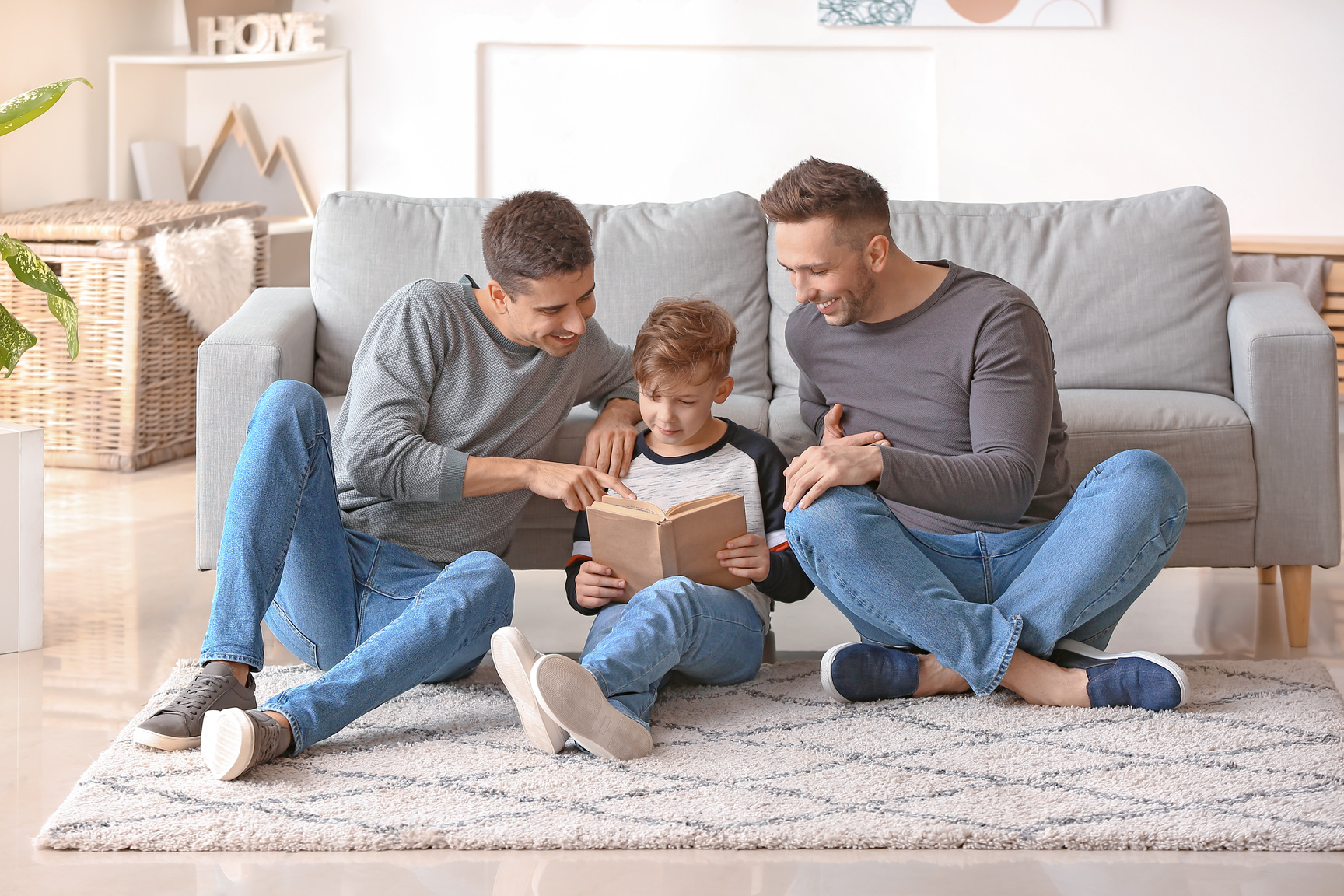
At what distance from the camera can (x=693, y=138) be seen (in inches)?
172

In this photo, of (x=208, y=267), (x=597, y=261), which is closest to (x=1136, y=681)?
(x=597, y=261)

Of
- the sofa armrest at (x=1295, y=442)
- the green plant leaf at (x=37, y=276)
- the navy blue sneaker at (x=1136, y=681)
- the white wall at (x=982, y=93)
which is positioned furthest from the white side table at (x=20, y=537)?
the white wall at (x=982, y=93)

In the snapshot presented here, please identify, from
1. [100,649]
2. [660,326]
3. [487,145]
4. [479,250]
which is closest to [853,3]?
[487,145]

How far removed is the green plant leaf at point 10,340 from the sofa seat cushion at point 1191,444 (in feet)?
5.59

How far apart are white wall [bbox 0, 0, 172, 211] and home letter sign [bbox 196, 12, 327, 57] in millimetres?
240

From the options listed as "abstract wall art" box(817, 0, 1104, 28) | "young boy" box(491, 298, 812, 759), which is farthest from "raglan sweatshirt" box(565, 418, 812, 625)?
"abstract wall art" box(817, 0, 1104, 28)

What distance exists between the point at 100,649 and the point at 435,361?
2.65 ft

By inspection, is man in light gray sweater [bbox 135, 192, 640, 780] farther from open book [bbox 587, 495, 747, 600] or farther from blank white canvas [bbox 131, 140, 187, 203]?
blank white canvas [bbox 131, 140, 187, 203]

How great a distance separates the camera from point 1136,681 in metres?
1.74

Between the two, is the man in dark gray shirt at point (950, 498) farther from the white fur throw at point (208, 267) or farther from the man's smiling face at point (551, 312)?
the white fur throw at point (208, 267)

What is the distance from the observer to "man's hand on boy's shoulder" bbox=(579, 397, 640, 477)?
1892mm

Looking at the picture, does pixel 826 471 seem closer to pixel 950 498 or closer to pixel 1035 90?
pixel 950 498

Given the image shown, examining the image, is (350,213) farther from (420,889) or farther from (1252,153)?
(1252,153)

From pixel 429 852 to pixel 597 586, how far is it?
504mm
